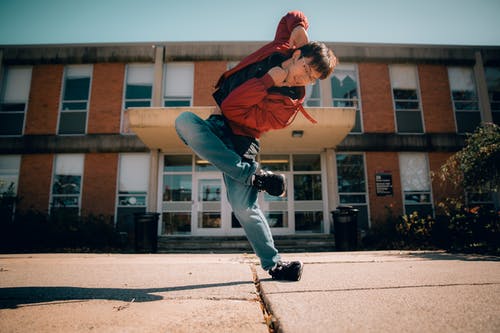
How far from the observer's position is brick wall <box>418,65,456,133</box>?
11297 millimetres

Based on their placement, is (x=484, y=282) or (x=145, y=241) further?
(x=145, y=241)

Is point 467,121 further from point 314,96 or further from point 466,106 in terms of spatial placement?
point 314,96

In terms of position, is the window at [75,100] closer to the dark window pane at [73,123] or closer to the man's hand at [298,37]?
the dark window pane at [73,123]

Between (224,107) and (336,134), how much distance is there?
7.85 m

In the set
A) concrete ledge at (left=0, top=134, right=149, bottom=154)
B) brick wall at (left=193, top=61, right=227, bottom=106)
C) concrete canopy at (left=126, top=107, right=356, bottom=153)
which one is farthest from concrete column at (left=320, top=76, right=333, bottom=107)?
concrete ledge at (left=0, top=134, right=149, bottom=154)

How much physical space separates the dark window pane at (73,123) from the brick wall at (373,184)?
11.8 metres

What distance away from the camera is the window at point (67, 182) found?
33.8 ft

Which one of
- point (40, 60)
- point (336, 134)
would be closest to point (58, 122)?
point (40, 60)

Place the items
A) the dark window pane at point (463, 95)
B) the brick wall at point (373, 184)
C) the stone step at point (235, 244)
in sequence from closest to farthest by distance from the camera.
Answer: the stone step at point (235, 244)
the brick wall at point (373, 184)
the dark window pane at point (463, 95)

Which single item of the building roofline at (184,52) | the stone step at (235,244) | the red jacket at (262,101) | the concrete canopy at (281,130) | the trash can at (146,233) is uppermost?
the building roofline at (184,52)

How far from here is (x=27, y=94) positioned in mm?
11414

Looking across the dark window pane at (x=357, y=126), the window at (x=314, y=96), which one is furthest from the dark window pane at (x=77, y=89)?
the dark window pane at (x=357, y=126)

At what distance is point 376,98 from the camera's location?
1141cm

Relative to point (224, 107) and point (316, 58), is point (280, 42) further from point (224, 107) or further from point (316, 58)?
point (224, 107)
